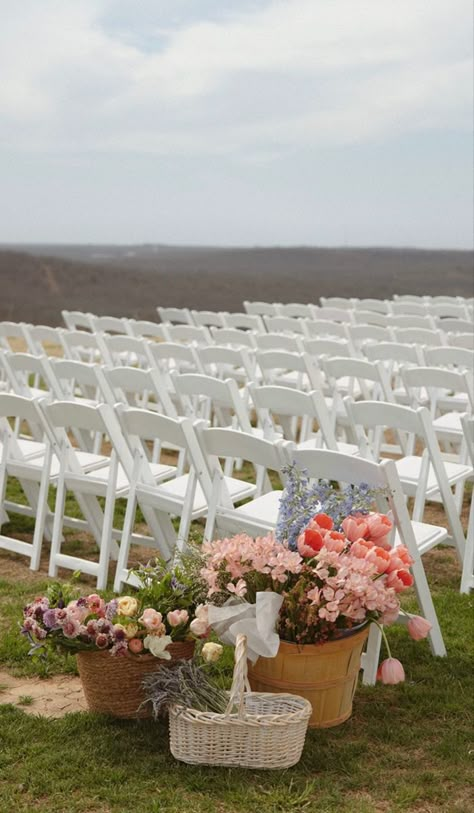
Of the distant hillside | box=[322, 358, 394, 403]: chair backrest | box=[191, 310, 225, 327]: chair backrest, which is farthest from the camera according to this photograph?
the distant hillside

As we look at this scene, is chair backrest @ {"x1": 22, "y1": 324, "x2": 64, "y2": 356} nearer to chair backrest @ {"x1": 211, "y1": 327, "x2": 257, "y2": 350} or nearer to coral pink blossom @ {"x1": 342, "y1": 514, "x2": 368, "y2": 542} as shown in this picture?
chair backrest @ {"x1": 211, "y1": 327, "x2": 257, "y2": 350}

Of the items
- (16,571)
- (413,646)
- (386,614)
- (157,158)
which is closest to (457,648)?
(413,646)

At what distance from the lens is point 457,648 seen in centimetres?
362

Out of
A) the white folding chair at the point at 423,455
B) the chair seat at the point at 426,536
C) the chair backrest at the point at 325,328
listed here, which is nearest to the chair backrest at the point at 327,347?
the chair backrest at the point at 325,328

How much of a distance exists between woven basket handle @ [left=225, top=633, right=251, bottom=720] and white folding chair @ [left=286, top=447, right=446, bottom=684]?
773 millimetres

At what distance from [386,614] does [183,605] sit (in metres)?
0.64

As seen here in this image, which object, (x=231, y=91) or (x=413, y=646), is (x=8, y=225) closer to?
(x=231, y=91)

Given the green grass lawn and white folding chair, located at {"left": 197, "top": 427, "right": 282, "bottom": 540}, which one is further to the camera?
white folding chair, located at {"left": 197, "top": 427, "right": 282, "bottom": 540}

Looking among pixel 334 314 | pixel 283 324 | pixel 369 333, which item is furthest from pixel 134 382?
pixel 334 314

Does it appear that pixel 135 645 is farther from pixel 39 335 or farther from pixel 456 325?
pixel 456 325

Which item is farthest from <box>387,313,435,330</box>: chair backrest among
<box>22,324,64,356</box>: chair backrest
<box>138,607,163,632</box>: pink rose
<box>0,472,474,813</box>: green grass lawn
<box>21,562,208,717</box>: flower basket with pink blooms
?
<box>138,607,163,632</box>: pink rose

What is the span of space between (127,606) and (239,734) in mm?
524

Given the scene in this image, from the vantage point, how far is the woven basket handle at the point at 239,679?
2625 mm

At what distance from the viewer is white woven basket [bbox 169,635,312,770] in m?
2.65
